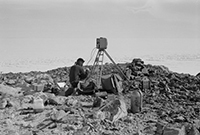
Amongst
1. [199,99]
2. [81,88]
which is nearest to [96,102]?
[81,88]

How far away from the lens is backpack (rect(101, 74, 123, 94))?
8664 mm

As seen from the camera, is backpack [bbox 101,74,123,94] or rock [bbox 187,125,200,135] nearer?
rock [bbox 187,125,200,135]

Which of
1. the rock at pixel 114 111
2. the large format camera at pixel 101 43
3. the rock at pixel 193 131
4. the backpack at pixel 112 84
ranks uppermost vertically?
the large format camera at pixel 101 43

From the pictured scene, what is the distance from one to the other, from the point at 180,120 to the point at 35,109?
3606 mm

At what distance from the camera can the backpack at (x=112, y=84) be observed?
8.66m

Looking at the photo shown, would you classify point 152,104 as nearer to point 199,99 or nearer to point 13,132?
point 199,99

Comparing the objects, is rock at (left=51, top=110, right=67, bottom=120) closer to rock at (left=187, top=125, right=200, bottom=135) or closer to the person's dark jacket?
rock at (left=187, top=125, right=200, bottom=135)

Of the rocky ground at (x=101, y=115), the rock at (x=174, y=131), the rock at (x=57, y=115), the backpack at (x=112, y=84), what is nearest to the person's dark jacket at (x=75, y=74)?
the rocky ground at (x=101, y=115)

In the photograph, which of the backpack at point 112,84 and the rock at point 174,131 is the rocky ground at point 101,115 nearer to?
the rock at point 174,131

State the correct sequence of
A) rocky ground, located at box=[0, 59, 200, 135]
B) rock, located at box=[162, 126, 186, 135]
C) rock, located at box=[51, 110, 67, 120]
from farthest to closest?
rock, located at box=[51, 110, 67, 120]
rocky ground, located at box=[0, 59, 200, 135]
rock, located at box=[162, 126, 186, 135]

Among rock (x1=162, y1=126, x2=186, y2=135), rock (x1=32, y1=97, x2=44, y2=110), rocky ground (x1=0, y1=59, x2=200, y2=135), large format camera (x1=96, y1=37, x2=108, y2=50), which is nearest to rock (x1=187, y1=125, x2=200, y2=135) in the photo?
rocky ground (x1=0, y1=59, x2=200, y2=135)

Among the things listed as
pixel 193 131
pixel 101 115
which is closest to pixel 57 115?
pixel 101 115

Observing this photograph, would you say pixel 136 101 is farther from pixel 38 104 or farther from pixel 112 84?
pixel 38 104

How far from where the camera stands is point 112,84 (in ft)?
28.4
